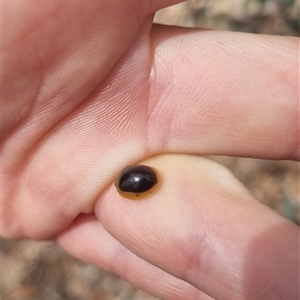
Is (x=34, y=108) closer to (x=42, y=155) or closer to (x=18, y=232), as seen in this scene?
(x=42, y=155)

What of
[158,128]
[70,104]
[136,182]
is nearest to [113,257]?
[136,182]

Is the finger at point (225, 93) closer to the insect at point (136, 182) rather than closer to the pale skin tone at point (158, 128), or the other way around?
the pale skin tone at point (158, 128)

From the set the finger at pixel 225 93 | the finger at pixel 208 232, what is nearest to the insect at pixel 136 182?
the finger at pixel 208 232

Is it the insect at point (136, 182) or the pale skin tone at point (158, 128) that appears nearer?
the pale skin tone at point (158, 128)

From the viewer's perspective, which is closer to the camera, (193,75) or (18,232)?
(193,75)

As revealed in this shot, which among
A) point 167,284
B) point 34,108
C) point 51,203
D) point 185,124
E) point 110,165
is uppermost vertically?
point 34,108

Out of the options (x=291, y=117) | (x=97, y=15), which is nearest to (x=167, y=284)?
(x=291, y=117)
